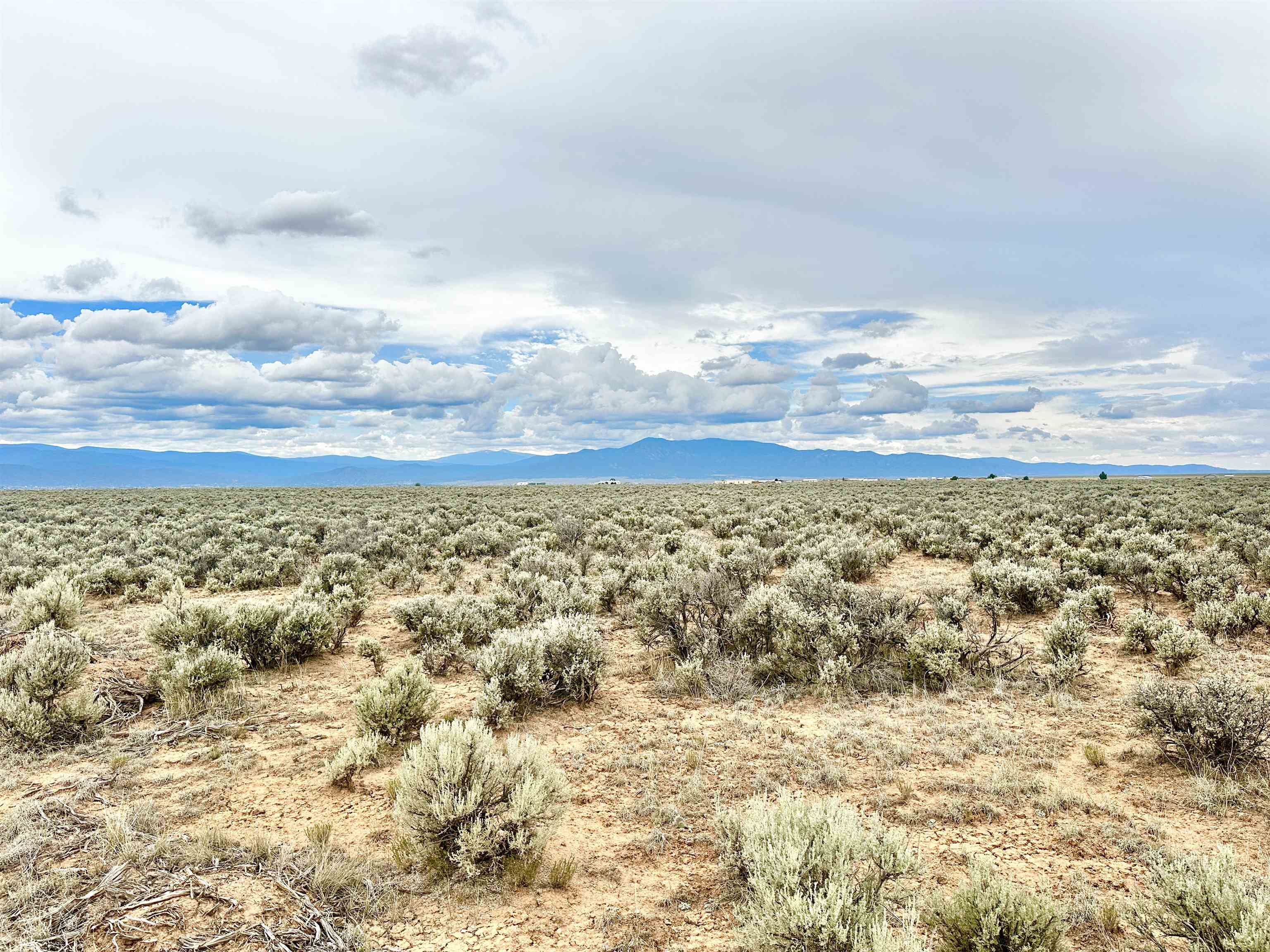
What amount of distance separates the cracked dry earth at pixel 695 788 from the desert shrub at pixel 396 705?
37cm

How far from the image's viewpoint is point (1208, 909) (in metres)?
3.59

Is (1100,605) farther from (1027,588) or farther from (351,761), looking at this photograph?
(351,761)

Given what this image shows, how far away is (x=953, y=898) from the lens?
399 cm

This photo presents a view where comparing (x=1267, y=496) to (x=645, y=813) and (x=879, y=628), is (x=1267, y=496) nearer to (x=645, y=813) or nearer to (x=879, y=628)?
(x=879, y=628)

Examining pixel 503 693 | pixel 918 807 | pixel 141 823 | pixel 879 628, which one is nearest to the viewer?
pixel 141 823

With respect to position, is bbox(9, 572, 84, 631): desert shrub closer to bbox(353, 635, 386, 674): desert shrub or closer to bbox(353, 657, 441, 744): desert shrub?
bbox(353, 635, 386, 674): desert shrub

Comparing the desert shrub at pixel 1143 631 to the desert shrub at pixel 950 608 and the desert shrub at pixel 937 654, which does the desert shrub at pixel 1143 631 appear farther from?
the desert shrub at pixel 937 654

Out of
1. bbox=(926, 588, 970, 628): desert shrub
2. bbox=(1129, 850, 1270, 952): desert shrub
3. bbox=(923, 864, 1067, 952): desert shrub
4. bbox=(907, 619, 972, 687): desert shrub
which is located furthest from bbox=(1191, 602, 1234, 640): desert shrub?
bbox=(923, 864, 1067, 952): desert shrub

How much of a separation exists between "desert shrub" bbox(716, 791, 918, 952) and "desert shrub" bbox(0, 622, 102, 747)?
7653 mm

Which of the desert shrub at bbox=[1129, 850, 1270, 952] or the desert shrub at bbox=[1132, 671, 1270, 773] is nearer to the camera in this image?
the desert shrub at bbox=[1129, 850, 1270, 952]

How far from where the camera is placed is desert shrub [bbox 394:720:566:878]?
4844mm

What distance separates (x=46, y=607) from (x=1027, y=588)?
18.1 m

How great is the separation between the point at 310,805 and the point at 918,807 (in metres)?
5.73

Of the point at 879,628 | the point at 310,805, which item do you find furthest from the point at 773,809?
the point at 879,628
